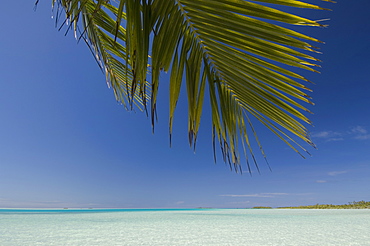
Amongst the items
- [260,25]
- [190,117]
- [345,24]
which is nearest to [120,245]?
[190,117]

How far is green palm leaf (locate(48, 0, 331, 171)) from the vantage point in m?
0.66

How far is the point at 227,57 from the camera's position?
0.76 meters

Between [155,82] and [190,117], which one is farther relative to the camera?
[190,117]

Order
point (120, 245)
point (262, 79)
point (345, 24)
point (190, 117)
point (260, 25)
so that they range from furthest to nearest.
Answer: point (345, 24)
point (120, 245)
point (190, 117)
point (262, 79)
point (260, 25)

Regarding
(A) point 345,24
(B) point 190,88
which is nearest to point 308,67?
(B) point 190,88

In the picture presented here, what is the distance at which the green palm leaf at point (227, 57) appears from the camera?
66 cm

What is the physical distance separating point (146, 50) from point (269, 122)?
0.46 metres

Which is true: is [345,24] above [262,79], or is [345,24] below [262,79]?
above

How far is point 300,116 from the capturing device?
0.80m

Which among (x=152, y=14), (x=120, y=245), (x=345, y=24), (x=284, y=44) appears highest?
(x=345, y=24)

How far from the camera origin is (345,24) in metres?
10.8

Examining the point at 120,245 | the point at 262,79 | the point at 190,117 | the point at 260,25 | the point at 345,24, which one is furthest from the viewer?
the point at 345,24

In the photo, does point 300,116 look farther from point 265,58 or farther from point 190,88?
point 190,88

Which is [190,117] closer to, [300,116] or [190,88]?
[190,88]
